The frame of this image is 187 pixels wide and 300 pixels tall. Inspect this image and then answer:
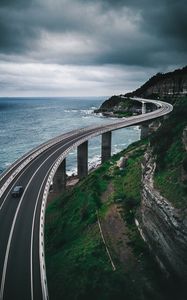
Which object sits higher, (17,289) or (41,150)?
(41,150)

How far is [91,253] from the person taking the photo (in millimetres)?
34875

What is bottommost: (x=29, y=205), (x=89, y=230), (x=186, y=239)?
(x=89, y=230)

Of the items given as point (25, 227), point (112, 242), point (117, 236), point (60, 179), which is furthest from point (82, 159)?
point (112, 242)

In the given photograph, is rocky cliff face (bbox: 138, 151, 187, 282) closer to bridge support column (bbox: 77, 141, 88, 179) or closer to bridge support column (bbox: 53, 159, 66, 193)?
bridge support column (bbox: 53, 159, 66, 193)

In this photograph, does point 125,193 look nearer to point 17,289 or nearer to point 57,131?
point 17,289

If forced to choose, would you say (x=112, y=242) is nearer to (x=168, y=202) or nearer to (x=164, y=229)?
(x=164, y=229)

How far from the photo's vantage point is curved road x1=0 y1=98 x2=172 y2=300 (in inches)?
1051

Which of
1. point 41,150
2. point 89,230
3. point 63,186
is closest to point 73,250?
point 89,230

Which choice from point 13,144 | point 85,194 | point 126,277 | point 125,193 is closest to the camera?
point 126,277

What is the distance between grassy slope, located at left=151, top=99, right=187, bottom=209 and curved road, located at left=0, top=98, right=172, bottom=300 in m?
14.1

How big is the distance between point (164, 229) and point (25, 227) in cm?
1687

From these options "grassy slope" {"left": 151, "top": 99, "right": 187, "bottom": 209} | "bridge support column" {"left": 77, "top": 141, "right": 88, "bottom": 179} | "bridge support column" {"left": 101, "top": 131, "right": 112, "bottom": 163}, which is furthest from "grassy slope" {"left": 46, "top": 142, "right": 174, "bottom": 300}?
"bridge support column" {"left": 101, "top": 131, "right": 112, "bottom": 163}

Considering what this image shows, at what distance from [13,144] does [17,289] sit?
106 m

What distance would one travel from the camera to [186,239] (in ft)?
81.6
